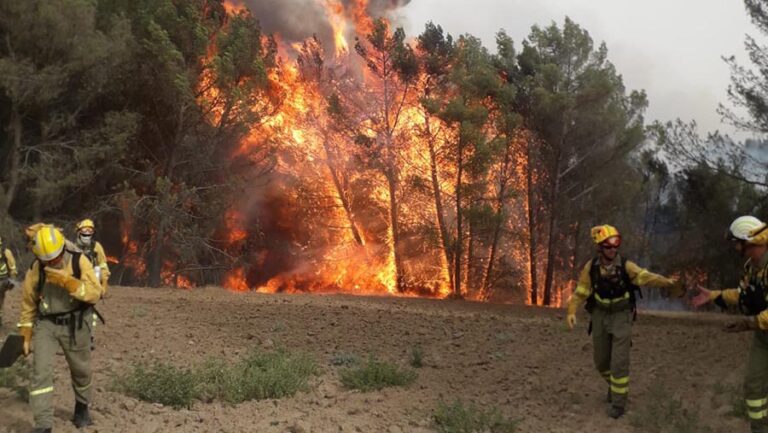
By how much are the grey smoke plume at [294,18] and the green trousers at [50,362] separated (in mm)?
23433


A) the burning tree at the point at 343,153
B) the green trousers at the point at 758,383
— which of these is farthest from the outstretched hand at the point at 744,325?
the burning tree at the point at 343,153

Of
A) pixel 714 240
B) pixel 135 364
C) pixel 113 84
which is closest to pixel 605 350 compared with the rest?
pixel 135 364

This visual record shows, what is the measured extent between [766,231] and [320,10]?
25.8 metres

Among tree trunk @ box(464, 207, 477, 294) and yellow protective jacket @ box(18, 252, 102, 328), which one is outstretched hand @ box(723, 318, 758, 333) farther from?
tree trunk @ box(464, 207, 477, 294)

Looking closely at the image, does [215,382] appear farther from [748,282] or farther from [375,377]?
[748,282]

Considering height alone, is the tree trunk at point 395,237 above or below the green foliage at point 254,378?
above

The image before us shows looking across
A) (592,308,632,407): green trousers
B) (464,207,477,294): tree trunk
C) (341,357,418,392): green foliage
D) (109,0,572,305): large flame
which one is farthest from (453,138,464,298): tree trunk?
(592,308,632,407): green trousers

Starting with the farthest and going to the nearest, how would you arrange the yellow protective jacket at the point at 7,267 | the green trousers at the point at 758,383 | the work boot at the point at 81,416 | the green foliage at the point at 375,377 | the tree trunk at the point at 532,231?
the tree trunk at the point at 532,231 → the yellow protective jacket at the point at 7,267 → the green foliage at the point at 375,377 → the work boot at the point at 81,416 → the green trousers at the point at 758,383

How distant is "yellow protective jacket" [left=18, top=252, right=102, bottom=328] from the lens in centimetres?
560

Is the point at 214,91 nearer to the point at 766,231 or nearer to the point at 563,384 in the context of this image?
the point at 563,384

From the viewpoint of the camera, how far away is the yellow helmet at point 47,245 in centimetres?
537

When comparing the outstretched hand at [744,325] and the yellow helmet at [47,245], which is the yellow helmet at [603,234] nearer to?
the outstretched hand at [744,325]

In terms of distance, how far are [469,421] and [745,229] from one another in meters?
3.10

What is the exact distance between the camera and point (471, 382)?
830 cm
